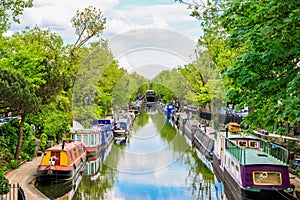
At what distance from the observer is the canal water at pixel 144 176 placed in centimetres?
2181

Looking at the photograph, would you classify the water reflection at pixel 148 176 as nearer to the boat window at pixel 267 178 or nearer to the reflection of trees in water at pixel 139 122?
the boat window at pixel 267 178

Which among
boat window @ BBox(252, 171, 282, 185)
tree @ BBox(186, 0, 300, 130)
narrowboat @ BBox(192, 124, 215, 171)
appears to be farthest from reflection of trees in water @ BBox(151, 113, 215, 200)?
tree @ BBox(186, 0, 300, 130)

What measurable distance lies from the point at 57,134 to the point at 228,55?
594 inches

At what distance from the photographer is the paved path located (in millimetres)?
18659

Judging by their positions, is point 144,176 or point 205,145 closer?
point 144,176

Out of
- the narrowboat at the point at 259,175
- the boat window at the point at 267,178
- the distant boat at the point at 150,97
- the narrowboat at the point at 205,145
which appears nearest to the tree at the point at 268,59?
the narrowboat at the point at 259,175

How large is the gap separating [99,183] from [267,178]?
10.4 m

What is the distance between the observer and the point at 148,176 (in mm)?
26531

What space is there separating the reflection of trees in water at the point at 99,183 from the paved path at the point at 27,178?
7.60ft

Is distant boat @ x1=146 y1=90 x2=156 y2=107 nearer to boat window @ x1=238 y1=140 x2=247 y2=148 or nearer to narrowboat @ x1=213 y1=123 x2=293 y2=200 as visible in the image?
boat window @ x1=238 y1=140 x2=247 y2=148

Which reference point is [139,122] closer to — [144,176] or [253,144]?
[144,176]

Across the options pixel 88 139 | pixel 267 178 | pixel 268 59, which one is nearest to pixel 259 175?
pixel 267 178

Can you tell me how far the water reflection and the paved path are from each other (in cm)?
247

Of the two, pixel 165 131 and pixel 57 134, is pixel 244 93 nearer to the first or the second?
pixel 57 134
